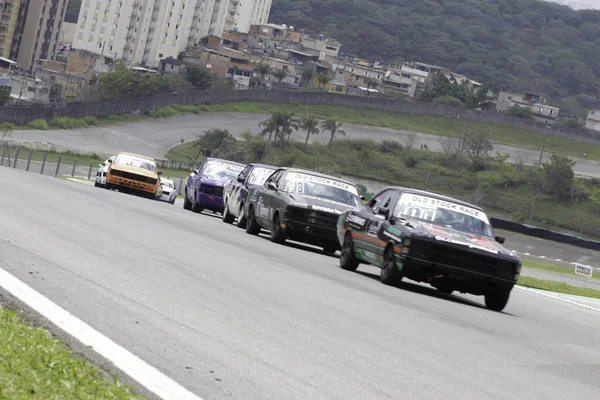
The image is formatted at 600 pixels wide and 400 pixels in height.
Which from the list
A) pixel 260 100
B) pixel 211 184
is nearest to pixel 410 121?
pixel 260 100

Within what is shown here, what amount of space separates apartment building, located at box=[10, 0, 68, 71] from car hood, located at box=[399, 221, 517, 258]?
6189 inches

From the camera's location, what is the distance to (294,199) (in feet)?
70.3

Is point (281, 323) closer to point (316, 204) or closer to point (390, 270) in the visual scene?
point (390, 270)

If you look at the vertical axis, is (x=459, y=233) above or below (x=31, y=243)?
above

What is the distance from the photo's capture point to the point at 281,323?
31.7ft

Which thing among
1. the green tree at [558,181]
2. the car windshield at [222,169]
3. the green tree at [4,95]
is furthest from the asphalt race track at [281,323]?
the green tree at [4,95]

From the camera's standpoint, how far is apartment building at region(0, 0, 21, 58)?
166 metres

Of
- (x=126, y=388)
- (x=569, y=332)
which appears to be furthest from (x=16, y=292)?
(x=569, y=332)

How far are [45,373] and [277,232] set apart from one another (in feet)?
50.5

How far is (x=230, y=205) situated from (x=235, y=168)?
540cm

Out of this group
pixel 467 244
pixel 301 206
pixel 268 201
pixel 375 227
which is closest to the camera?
pixel 467 244

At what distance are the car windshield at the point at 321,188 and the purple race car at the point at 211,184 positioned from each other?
30.2 ft

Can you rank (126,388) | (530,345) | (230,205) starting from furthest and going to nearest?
1. (230,205)
2. (530,345)
3. (126,388)

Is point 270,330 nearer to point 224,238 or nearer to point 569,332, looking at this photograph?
point 569,332
